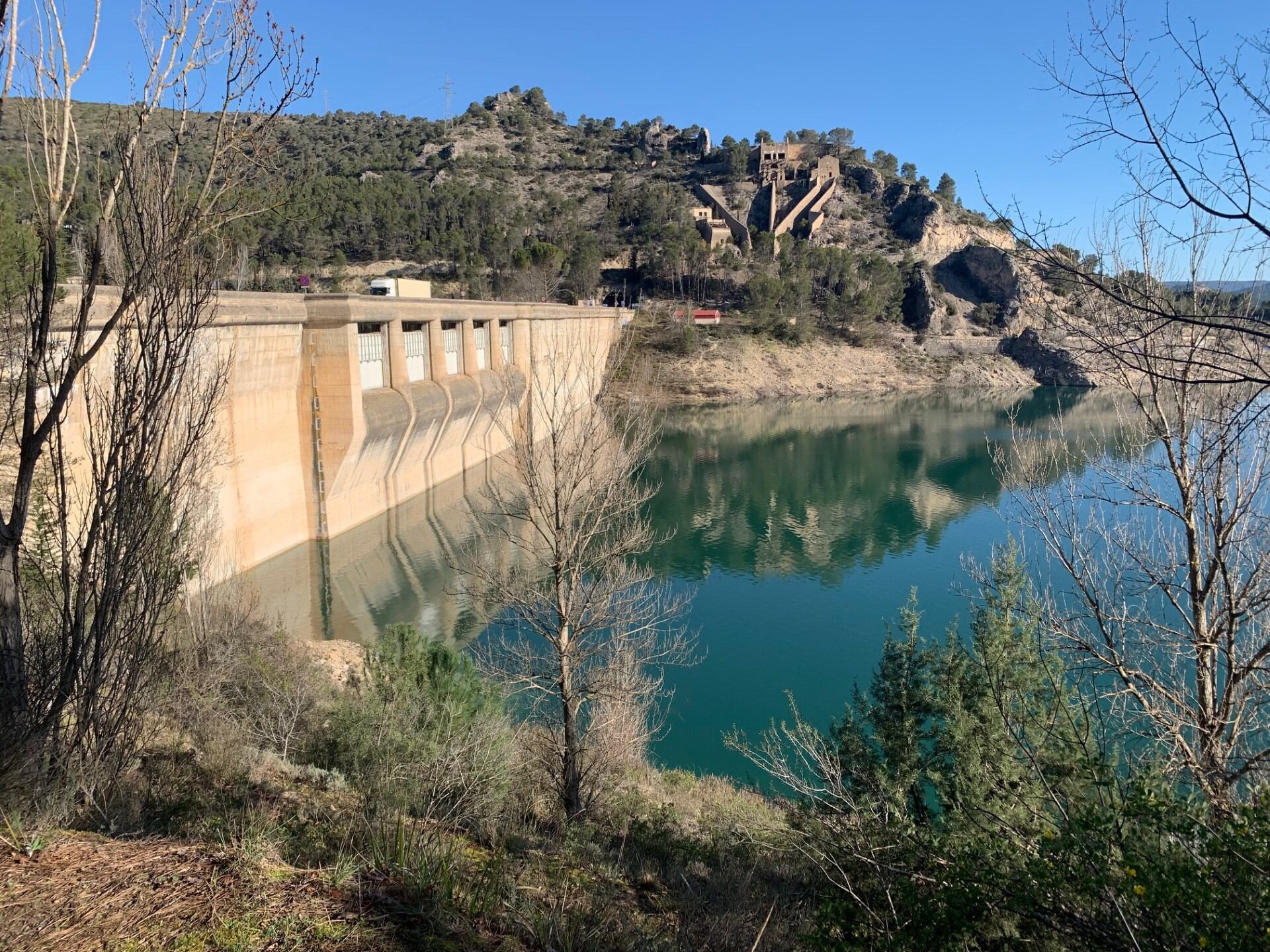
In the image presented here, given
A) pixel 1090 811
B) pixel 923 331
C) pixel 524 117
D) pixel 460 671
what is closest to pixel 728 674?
pixel 460 671

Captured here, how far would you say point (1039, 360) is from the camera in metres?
62.0

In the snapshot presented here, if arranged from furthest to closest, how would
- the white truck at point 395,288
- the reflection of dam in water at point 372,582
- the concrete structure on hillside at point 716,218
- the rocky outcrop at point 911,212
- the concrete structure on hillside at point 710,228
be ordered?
the rocky outcrop at point 911,212, the concrete structure on hillside at point 716,218, the concrete structure on hillside at point 710,228, the white truck at point 395,288, the reflection of dam in water at point 372,582

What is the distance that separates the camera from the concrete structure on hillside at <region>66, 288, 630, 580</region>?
16875mm

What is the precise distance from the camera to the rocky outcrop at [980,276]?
220ft

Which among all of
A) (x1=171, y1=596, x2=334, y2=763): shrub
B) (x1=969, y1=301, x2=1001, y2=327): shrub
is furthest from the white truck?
(x1=969, y1=301, x2=1001, y2=327): shrub

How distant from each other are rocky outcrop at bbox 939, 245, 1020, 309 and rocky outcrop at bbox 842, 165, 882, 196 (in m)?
14.5

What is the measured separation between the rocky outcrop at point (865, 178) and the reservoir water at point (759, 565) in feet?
175

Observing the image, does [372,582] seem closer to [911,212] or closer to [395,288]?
[395,288]

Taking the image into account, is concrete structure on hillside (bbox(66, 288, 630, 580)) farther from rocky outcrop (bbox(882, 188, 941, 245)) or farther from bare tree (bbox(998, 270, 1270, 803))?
rocky outcrop (bbox(882, 188, 941, 245))

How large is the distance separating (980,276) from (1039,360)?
38.2 feet

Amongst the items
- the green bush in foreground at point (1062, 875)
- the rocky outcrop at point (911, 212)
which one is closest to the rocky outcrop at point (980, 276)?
the rocky outcrop at point (911, 212)

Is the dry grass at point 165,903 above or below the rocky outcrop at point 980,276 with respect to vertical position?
below

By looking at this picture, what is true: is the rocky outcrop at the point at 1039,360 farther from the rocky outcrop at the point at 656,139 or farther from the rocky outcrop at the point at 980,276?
the rocky outcrop at the point at 656,139

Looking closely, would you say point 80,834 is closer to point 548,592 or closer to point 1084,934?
point 1084,934
